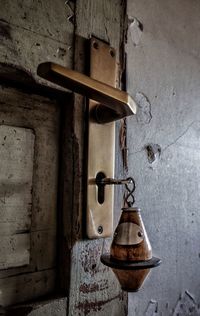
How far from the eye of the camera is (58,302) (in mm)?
494

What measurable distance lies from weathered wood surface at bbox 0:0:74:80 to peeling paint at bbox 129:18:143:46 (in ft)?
0.56

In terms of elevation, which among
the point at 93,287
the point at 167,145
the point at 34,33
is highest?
the point at 34,33

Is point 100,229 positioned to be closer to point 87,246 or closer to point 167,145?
point 87,246

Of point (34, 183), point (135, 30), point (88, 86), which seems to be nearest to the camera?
point (88, 86)

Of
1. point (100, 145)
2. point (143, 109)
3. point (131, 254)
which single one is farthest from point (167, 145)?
point (131, 254)

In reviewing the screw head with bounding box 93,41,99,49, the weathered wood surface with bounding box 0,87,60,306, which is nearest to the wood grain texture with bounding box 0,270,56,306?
the weathered wood surface with bounding box 0,87,60,306

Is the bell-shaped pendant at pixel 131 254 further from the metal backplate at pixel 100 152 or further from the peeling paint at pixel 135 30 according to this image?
the peeling paint at pixel 135 30

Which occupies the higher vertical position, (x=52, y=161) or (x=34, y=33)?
(x=34, y=33)

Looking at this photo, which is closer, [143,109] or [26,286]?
[26,286]

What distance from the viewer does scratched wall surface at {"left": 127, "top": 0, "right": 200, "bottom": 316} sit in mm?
659

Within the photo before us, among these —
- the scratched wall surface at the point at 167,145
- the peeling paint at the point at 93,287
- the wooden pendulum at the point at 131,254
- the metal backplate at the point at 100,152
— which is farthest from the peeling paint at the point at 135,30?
the peeling paint at the point at 93,287

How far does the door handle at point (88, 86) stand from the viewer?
370 mm

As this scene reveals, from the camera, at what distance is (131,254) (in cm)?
45

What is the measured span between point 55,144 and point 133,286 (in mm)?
261
